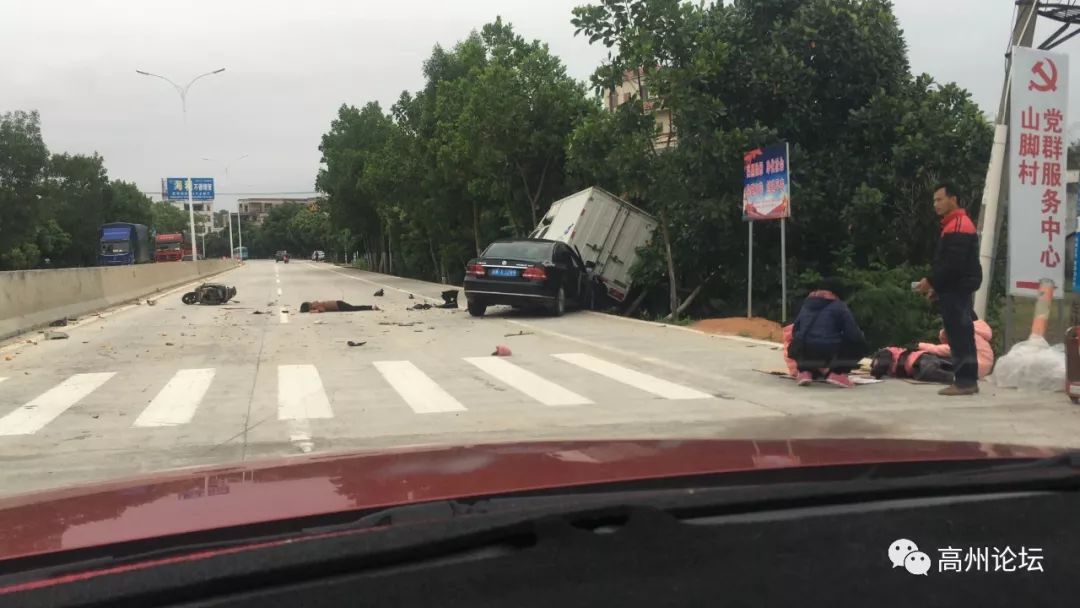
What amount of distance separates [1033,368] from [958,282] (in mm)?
1471

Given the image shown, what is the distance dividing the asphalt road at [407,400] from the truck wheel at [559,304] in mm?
3186

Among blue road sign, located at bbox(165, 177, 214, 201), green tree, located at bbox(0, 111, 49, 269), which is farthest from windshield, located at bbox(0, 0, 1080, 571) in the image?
green tree, located at bbox(0, 111, 49, 269)

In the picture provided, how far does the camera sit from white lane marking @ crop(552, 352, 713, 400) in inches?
348

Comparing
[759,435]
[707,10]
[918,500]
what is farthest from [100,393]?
[707,10]

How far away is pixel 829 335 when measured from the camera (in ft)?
28.8

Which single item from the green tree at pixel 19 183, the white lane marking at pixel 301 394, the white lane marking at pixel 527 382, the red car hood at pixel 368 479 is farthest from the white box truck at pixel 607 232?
the green tree at pixel 19 183

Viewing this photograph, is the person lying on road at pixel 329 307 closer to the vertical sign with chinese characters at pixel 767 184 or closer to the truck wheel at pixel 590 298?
the truck wheel at pixel 590 298

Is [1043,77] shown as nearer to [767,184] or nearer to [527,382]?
[767,184]

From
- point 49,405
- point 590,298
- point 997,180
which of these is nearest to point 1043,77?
point 997,180

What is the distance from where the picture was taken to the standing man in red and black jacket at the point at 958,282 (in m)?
7.67

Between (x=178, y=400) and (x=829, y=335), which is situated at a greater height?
(x=829, y=335)

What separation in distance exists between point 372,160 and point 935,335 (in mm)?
39480

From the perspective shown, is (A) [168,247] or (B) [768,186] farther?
(A) [168,247]

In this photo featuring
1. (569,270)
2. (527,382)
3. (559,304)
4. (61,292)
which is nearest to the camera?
(527,382)
